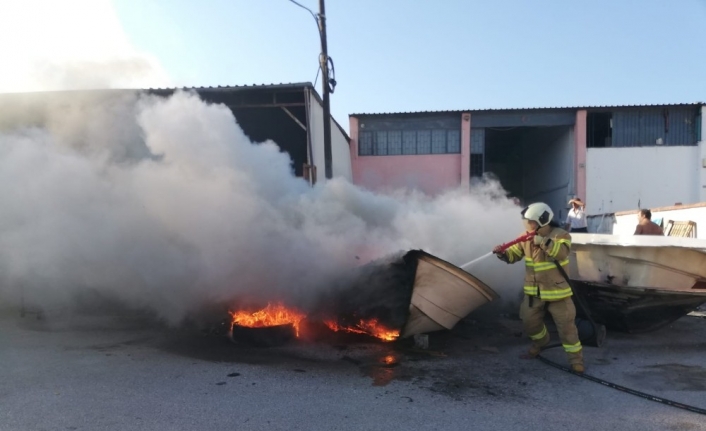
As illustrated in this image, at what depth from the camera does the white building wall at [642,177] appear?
53.7ft

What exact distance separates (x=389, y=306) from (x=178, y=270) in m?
2.76

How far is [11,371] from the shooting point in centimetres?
482

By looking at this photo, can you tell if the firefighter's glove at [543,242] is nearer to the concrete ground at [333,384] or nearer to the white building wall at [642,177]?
the concrete ground at [333,384]

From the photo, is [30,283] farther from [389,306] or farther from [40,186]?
[389,306]

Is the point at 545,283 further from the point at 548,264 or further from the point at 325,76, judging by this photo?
the point at 325,76

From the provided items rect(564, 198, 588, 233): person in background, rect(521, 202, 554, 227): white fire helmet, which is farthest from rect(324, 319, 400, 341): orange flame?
rect(564, 198, 588, 233): person in background

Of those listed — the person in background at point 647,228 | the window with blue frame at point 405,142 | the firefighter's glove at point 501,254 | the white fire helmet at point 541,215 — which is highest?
the window with blue frame at point 405,142

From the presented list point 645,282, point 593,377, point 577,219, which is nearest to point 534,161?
point 577,219

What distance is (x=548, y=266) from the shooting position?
16.3 ft

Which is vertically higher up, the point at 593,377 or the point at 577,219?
the point at 577,219

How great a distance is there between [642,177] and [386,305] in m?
14.7

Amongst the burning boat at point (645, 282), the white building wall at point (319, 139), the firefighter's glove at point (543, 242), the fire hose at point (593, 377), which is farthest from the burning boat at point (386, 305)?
the white building wall at point (319, 139)

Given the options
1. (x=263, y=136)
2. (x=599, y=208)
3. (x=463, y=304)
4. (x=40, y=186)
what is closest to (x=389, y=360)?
(x=463, y=304)

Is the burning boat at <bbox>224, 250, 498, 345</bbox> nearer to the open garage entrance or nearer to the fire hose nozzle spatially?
the fire hose nozzle
